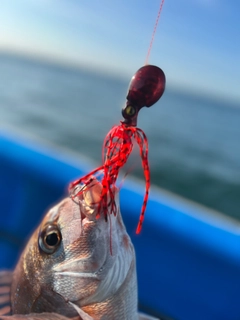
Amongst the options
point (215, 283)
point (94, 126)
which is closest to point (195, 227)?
point (215, 283)

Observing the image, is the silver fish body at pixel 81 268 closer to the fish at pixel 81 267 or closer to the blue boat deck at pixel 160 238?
the fish at pixel 81 267

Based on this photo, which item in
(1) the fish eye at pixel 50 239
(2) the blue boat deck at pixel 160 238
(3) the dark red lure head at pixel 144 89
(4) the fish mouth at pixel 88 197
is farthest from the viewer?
(2) the blue boat deck at pixel 160 238

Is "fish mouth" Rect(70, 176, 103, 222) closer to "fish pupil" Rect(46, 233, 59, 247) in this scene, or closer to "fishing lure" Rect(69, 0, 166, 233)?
"fishing lure" Rect(69, 0, 166, 233)

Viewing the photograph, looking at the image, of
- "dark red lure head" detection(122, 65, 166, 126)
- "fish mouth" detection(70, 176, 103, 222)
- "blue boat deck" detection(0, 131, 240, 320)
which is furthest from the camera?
"blue boat deck" detection(0, 131, 240, 320)

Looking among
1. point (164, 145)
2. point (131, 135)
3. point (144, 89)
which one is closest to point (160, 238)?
point (131, 135)

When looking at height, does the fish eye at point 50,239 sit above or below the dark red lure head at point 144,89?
below

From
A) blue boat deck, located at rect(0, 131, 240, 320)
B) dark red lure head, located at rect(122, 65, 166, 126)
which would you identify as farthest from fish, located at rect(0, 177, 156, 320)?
blue boat deck, located at rect(0, 131, 240, 320)

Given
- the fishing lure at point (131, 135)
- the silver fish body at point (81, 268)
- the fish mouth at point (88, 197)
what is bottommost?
the silver fish body at point (81, 268)

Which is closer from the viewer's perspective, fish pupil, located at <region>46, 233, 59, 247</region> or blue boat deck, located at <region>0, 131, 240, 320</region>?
fish pupil, located at <region>46, 233, 59, 247</region>

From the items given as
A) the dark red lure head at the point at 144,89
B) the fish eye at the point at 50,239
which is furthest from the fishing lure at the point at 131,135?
the fish eye at the point at 50,239
